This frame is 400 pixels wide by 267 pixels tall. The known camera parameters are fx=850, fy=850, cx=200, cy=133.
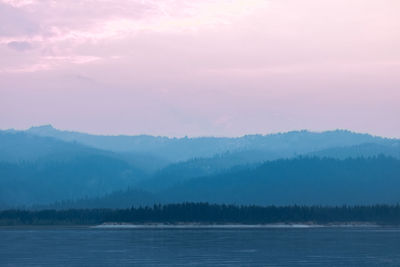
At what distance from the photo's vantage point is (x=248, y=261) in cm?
12050

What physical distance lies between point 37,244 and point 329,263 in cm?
7163

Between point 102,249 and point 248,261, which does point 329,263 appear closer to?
point 248,261

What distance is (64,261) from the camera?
122375 mm

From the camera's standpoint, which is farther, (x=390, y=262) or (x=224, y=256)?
(x=224, y=256)

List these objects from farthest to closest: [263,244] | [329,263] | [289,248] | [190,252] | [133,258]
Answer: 1. [263,244]
2. [289,248]
3. [190,252]
4. [133,258]
5. [329,263]

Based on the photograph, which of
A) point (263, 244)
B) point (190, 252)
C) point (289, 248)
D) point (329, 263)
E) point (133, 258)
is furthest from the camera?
point (263, 244)

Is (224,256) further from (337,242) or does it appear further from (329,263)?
(337,242)

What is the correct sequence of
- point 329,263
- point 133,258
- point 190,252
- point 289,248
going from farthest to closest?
1. point 289,248
2. point 190,252
3. point 133,258
4. point 329,263

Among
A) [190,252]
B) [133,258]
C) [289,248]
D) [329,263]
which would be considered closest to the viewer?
[329,263]

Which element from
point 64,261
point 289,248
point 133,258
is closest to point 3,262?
point 64,261

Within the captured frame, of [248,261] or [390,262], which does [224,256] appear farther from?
[390,262]

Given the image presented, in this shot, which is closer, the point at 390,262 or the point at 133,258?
the point at 390,262

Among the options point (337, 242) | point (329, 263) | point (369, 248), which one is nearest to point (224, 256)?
point (329, 263)

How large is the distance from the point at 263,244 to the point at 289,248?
1424cm
